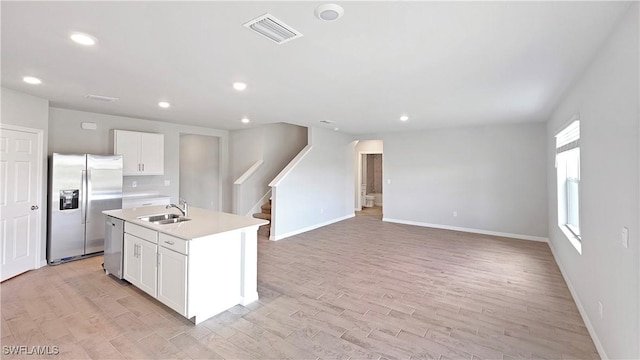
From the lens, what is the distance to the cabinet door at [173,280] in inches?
98.0

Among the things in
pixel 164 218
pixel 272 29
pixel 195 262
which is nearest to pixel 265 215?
pixel 164 218

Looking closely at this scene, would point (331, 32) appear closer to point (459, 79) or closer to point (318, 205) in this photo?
point (459, 79)

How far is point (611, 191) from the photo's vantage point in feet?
6.33

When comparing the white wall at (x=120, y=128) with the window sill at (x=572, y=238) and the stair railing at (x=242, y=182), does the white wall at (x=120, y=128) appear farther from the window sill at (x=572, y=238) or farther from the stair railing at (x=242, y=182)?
the window sill at (x=572, y=238)

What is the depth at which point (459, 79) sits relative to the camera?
115 inches

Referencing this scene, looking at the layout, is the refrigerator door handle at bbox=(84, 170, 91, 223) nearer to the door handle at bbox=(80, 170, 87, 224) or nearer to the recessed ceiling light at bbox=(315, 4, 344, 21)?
the door handle at bbox=(80, 170, 87, 224)

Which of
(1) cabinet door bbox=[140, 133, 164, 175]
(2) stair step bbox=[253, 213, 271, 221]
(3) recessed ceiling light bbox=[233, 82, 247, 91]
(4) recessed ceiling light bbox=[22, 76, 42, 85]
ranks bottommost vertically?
(2) stair step bbox=[253, 213, 271, 221]

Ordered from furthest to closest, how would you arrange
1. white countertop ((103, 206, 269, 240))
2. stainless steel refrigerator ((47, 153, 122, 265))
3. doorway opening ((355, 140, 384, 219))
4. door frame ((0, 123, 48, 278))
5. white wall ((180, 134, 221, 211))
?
doorway opening ((355, 140, 384, 219)) < white wall ((180, 134, 221, 211)) < stainless steel refrigerator ((47, 153, 122, 265)) < door frame ((0, 123, 48, 278)) < white countertop ((103, 206, 269, 240))

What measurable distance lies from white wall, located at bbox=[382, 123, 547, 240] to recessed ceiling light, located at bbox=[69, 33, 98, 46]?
251 inches

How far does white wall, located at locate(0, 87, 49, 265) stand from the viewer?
11.2 feet

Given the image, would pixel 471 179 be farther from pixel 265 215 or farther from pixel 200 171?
pixel 200 171

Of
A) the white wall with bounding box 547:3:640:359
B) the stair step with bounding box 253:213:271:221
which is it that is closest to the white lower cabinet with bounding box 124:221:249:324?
the white wall with bounding box 547:3:640:359

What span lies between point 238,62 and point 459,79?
2250mm

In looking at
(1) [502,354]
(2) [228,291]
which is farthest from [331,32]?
(1) [502,354]
